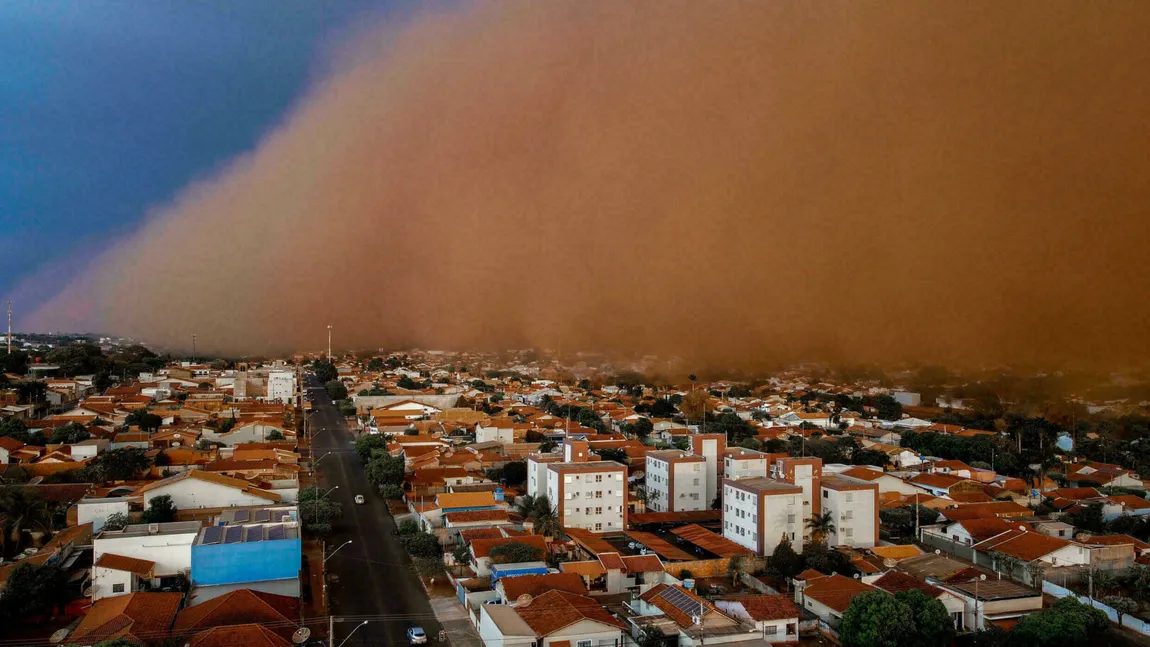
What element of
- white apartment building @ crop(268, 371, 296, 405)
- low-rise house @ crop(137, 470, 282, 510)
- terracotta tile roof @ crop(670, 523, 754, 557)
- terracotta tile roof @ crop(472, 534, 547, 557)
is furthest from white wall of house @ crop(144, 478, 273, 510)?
white apartment building @ crop(268, 371, 296, 405)

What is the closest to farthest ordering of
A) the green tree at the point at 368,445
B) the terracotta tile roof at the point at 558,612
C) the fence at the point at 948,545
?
1. the terracotta tile roof at the point at 558,612
2. the fence at the point at 948,545
3. the green tree at the point at 368,445

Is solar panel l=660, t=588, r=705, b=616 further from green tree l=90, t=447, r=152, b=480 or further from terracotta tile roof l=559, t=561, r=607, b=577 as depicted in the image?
green tree l=90, t=447, r=152, b=480

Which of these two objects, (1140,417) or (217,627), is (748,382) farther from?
(217,627)

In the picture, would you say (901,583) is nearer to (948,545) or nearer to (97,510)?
(948,545)

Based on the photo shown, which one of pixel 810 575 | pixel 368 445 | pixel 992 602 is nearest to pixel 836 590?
pixel 810 575

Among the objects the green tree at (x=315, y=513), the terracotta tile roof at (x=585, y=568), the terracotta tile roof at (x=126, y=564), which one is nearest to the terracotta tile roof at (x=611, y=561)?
the terracotta tile roof at (x=585, y=568)

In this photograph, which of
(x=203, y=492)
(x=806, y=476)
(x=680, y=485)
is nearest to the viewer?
(x=203, y=492)

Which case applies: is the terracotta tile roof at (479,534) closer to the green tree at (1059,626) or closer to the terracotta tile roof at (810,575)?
the terracotta tile roof at (810,575)
